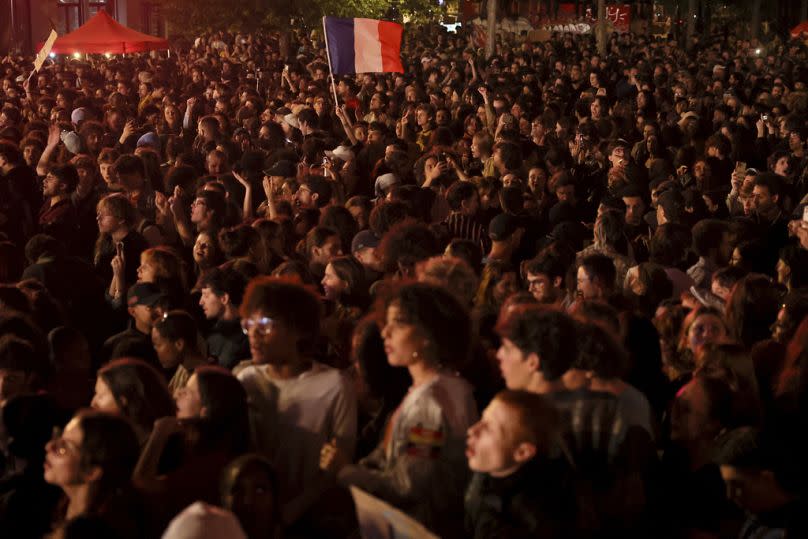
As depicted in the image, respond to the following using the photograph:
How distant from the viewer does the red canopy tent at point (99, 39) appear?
21.9 meters

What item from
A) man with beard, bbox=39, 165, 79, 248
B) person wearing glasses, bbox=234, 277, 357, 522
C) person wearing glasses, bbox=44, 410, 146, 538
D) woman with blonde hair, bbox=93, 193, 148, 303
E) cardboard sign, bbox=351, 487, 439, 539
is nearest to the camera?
cardboard sign, bbox=351, 487, 439, 539

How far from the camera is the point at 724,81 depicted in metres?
23.5

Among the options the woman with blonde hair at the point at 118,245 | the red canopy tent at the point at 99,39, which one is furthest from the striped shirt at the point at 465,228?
the red canopy tent at the point at 99,39

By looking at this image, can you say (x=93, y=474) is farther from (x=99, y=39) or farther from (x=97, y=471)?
(x=99, y=39)

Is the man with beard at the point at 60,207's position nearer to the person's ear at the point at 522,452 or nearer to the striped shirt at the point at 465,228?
the striped shirt at the point at 465,228

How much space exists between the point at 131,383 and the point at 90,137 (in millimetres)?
8679

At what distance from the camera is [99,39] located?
21922 mm

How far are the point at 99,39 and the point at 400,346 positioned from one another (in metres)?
19.0

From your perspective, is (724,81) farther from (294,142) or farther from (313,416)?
(313,416)

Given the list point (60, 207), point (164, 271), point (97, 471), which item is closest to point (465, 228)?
point (164, 271)

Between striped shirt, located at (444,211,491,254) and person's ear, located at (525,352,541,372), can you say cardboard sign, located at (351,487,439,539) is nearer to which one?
person's ear, located at (525,352,541,372)

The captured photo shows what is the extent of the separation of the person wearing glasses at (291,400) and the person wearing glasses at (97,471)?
70cm

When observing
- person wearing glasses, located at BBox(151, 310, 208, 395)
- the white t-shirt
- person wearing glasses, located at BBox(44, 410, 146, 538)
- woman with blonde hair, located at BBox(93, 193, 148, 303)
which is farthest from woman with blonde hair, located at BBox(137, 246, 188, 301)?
person wearing glasses, located at BBox(44, 410, 146, 538)

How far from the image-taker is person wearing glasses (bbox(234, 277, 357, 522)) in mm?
4406
